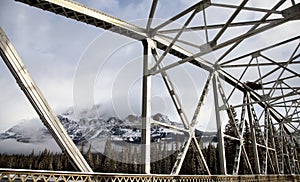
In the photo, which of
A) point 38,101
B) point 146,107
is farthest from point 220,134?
point 38,101

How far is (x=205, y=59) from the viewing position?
321 inches

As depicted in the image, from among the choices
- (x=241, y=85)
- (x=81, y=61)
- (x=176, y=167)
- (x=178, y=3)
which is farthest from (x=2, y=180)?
(x=241, y=85)

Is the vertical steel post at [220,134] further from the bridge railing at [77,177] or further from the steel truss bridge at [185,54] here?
the bridge railing at [77,177]

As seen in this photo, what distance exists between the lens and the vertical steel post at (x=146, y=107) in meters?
5.03

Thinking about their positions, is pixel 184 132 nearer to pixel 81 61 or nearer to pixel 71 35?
pixel 81 61

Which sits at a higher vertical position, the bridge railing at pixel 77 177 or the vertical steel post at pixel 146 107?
the vertical steel post at pixel 146 107

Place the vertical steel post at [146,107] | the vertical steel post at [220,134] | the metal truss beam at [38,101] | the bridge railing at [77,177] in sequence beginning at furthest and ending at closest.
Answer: the vertical steel post at [220,134], the vertical steel post at [146,107], the metal truss beam at [38,101], the bridge railing at [77,177]

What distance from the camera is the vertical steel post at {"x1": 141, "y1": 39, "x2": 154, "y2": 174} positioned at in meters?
5.03

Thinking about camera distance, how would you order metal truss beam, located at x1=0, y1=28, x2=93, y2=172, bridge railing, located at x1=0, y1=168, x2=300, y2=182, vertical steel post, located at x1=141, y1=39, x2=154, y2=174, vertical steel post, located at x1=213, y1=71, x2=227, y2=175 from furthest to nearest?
vertical steel post, located at x1=213, y1=71, x2=227, y2=175 < vertical steel post, located at x1=141, y1=39, x2=154, y2=174 < metal truss beam, located at x1=0, y1=28, x2=93, y2=172 < bridge railing, located at x1=0, y1=168, x2=300, y2=182

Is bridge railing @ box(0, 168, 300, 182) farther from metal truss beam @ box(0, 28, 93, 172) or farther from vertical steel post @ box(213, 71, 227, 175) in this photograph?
vertical steel post @ box(213, 71, 227, 175)

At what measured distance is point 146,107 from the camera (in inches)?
215

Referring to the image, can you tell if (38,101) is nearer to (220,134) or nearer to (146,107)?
(146,107)

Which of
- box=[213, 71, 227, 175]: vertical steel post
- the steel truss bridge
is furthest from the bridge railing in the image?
box=[213, 71, 227, 175]: vertical steel post

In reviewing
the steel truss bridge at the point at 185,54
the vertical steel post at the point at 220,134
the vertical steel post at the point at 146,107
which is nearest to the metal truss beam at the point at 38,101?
the steel truss bridge at the point at 185,54
